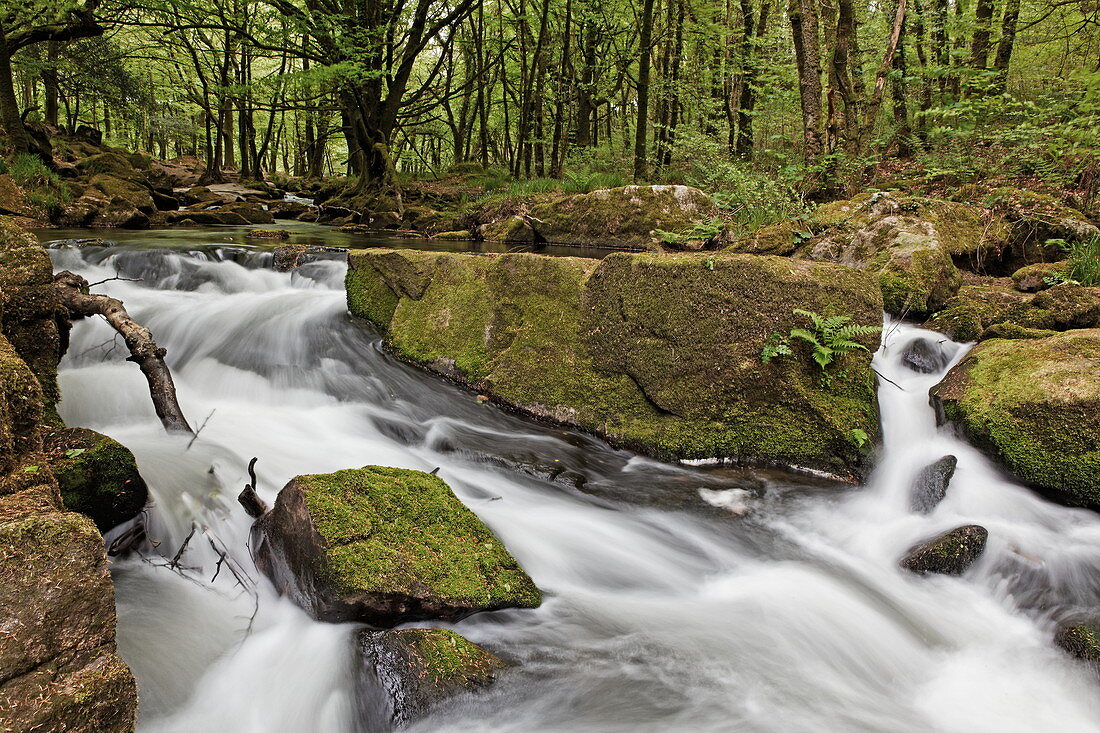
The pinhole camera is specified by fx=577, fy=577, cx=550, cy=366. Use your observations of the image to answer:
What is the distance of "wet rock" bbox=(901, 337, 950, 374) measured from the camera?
17.6 ft

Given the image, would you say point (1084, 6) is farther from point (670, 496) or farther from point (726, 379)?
point (670, 496)

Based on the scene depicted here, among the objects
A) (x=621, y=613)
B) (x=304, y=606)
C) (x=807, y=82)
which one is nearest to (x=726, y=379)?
(x=621, y=613)

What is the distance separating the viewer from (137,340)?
12.0 feet

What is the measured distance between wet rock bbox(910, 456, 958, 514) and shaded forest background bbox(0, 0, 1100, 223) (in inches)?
207

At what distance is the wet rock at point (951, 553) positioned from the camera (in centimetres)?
347

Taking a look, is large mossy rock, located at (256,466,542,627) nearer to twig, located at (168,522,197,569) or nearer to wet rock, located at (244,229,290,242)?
twig, located at (168,522,197,569)

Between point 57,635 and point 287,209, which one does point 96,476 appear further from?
point 287,209

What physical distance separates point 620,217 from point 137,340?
8.62m

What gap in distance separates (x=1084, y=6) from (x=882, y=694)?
1252 centimetres

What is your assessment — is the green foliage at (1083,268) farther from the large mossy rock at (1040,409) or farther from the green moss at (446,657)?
the green moss at (446,657)

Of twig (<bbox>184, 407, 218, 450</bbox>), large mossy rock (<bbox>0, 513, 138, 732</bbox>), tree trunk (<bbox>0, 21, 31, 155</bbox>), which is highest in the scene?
tree trunk (<bbox>0, 21, 31, 155</bbox>)

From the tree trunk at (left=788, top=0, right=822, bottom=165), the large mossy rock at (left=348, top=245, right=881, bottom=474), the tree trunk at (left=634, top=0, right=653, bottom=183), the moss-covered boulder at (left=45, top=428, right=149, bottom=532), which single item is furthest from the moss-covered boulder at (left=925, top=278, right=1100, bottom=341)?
the tree trunk at (left=634, top=0, right=653, bottom=183)

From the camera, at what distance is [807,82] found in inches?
360

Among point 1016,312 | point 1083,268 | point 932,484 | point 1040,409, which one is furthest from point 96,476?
point 1083,268
